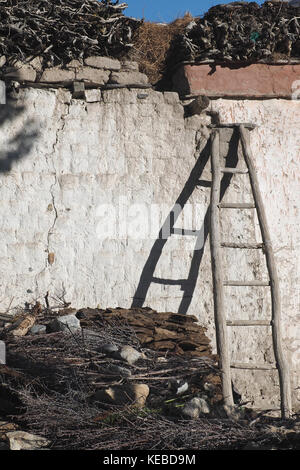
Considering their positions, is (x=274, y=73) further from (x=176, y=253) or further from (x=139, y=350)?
(x=139, y=350)

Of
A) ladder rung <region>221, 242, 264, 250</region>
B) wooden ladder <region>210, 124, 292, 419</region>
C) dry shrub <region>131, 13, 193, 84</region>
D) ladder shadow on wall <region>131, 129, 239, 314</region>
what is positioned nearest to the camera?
wooden ladder <region>210, 124, 292, 419</region>

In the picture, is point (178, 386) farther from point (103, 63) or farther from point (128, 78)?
point (103, 63)

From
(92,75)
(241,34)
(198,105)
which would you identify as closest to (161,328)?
(198,105)

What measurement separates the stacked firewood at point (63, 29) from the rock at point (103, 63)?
0.05 meters

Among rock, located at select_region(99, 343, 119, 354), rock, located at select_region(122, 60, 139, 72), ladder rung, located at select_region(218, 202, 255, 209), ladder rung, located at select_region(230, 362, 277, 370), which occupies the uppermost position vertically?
rock, located at select_region(122, 60, 139, 72)

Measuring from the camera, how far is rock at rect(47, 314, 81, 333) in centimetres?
472

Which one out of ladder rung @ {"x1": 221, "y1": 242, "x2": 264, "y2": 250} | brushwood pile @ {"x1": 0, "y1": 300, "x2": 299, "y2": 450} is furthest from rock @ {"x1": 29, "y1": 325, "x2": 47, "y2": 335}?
ladder rung @ {"x1": 221, "y1": 242, "x2": 264, "y2": 250}

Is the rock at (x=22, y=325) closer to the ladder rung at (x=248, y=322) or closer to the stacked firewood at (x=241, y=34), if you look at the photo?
the ladder rung at (x=248, y=322)

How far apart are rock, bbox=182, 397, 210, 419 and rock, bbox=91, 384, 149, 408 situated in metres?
0.25

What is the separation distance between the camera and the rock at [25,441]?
371cm

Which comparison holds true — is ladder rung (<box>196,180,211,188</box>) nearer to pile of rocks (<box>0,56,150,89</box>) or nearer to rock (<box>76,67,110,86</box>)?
pile of rocks (<box>0,56,150,89</box>)

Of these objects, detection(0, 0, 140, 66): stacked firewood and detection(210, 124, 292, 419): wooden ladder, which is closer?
detection(210, 124, 292, 419): wooden ladder

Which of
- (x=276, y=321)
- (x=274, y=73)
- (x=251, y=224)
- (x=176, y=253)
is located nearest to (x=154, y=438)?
(x=276, y=321)

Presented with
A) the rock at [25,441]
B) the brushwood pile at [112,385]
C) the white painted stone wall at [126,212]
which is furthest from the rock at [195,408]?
the white painted stone wall at [126,212]
